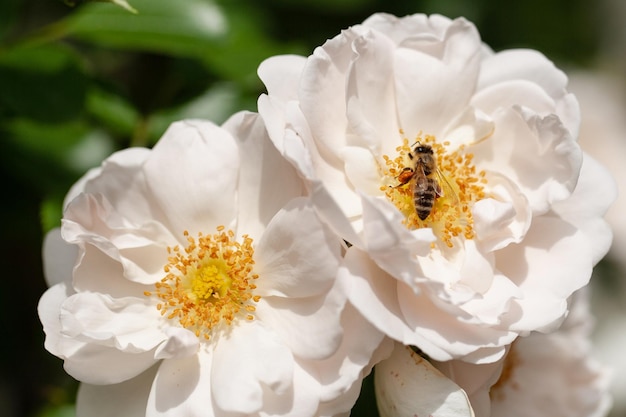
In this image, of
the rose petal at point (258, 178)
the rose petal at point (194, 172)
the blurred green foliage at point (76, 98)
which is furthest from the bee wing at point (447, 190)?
the blurred green foliage at point (76, 98)

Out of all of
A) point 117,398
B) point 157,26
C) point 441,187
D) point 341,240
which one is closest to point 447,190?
point 441,187

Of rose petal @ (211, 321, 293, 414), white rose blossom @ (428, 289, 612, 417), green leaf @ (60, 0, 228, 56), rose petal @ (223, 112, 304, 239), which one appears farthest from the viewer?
green leaf @ (60, 0, 228, 56)

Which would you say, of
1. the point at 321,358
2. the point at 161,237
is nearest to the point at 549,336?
the point at 321,358

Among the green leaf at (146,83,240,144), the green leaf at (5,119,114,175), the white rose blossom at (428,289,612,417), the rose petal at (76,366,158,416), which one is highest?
the green leaf at (146,83,240,144)

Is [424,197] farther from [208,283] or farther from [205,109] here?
[205,109]

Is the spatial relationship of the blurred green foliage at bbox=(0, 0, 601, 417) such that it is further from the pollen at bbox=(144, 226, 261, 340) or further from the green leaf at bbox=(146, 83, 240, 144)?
the pollen at bbox=(144, 226, 261, 340)

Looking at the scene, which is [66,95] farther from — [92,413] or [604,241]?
[604,241]

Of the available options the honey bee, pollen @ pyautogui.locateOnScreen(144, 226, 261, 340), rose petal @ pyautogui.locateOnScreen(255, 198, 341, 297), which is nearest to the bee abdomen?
the honey bee
